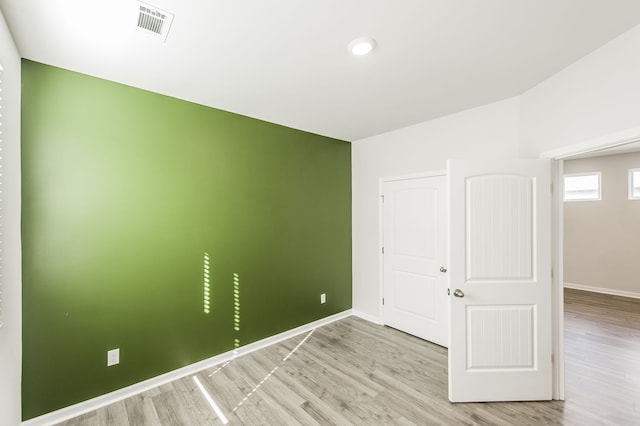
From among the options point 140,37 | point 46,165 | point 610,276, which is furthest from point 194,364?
point 610,276

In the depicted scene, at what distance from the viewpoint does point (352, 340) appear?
328cm

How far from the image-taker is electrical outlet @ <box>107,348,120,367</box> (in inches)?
86.3

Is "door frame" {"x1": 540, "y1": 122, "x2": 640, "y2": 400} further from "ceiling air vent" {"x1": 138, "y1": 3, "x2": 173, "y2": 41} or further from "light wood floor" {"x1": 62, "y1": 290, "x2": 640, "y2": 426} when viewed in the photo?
"ceiling air vent" {"x1": 138, "y1": 3, "x2": 173, "y2": 41}

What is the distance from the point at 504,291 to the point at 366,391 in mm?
1419

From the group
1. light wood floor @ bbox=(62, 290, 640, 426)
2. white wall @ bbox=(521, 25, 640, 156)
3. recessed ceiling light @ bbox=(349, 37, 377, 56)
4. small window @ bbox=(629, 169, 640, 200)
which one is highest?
recessed ceiling light @ bbox=(349, 37, 377, 56)

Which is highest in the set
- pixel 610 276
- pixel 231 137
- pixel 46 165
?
pixel 231 137

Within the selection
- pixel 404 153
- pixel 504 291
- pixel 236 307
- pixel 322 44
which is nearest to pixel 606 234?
pixel 404 153

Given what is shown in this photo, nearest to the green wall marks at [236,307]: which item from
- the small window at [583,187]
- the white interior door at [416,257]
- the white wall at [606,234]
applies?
the white interior door at [416,257]

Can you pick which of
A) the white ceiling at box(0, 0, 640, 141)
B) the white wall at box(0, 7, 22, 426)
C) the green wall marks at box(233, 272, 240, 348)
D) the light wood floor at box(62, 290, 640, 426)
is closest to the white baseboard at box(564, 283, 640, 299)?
the light wood floor at box(62, 290, 640, 426)

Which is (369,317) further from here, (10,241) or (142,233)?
(10,241)

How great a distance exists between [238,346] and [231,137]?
2245 millimetres

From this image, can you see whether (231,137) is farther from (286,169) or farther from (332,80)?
(332,80)

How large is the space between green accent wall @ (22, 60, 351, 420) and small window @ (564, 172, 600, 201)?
5639 mm

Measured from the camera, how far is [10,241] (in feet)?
5.42
